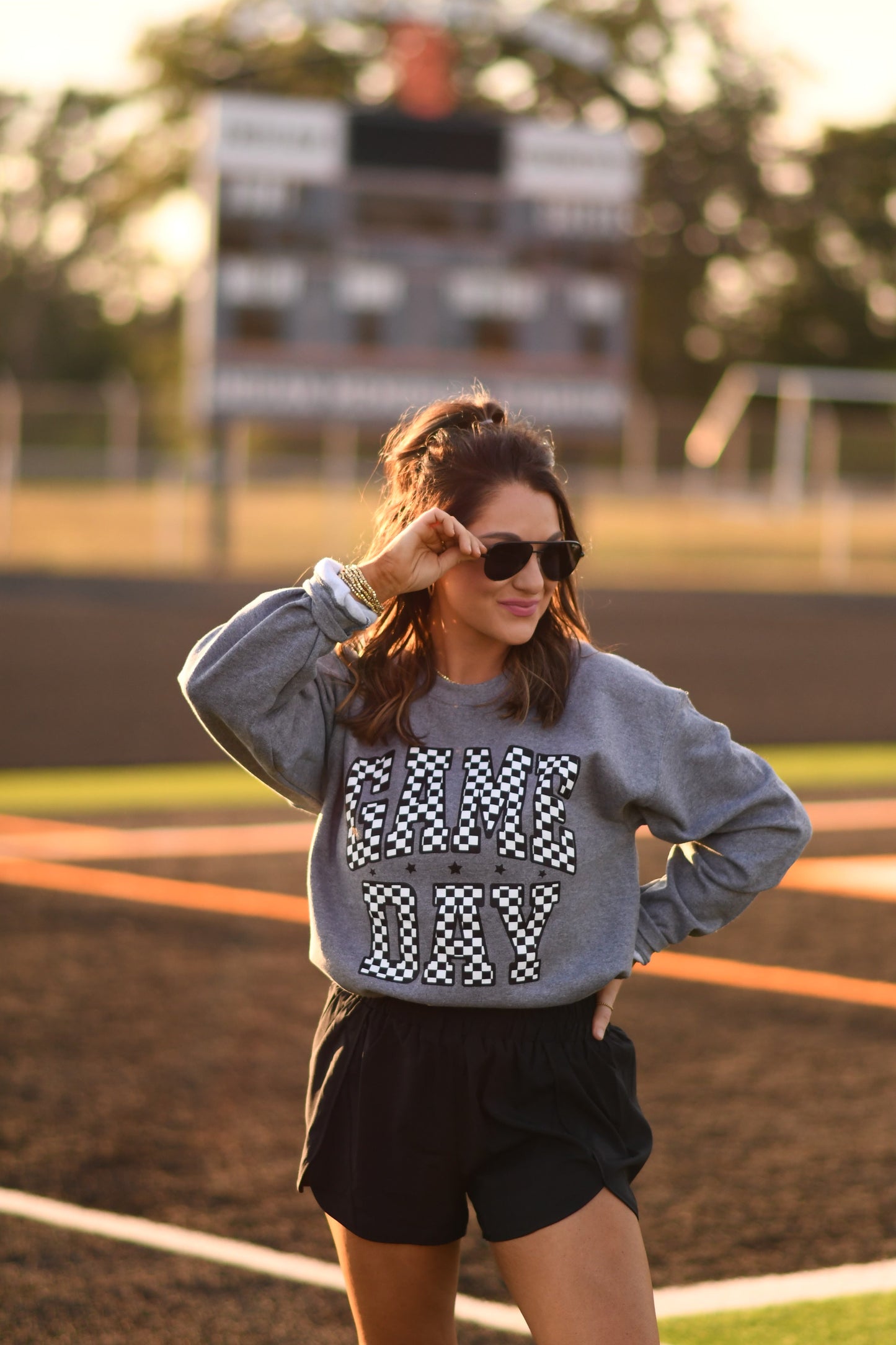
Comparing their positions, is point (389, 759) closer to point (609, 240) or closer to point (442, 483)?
point (442, 483)

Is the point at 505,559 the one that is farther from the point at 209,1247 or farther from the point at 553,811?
the point at 209,1247

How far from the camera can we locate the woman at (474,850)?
2.23 meters

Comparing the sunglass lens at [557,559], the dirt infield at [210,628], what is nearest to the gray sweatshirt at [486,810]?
the sunglass lens at [557,559]

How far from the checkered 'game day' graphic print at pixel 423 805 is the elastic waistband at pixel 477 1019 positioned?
21cm

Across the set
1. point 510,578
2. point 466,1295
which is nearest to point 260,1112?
point 466,1295

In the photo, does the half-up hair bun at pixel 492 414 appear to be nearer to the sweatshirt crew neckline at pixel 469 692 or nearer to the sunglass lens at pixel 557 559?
the sunglass lens at pixel 557 559

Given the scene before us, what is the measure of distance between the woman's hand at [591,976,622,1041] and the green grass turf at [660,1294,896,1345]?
1071mm

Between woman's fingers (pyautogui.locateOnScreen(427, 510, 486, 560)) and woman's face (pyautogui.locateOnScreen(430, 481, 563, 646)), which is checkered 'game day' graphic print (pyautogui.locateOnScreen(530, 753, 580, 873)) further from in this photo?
woman's fingers (pyautogui.locateOnScreen(427, 510, 486, 560))

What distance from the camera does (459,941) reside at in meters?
2.26

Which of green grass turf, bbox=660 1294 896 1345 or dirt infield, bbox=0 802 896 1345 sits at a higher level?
green grass turf, bbox=660 1294 896 1345

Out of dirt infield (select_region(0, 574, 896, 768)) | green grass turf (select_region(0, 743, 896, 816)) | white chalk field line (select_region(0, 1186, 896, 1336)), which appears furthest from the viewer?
dirt infield (select_region(0, 574, 896, 768))

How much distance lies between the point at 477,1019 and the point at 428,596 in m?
0.63

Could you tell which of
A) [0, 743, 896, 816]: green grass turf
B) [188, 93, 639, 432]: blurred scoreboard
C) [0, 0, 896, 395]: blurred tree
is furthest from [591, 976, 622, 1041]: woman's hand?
[0, 0, 896, 395]: blurred tree

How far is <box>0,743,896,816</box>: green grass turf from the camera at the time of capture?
870cm
